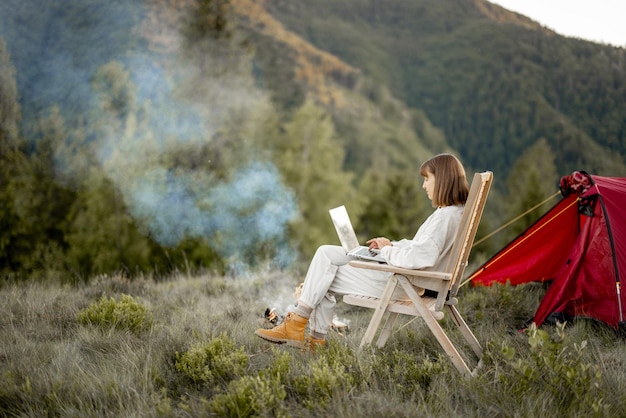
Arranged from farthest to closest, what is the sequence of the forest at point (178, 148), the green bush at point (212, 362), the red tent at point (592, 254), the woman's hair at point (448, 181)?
the forest at point (178, 148)
the red tent at point (592, 254)
the woman's hair at point (448, 181)
the green bush at point (212, 362)

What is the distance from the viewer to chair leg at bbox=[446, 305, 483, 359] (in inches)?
125

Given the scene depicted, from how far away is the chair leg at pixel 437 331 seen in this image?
2.85 meters

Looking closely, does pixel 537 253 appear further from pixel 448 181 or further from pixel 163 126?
pixel 163 126

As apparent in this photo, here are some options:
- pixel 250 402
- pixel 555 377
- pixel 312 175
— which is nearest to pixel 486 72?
pixel 312 175

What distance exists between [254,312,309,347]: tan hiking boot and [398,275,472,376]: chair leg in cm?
71

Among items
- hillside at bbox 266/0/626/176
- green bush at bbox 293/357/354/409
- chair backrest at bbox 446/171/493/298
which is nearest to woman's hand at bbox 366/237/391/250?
chair backrest at bbox 446/171/493/298

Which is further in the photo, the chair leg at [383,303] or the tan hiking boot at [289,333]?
the tan hiking boot at [289,333]

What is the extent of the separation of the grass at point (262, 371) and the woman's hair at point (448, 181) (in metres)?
0.88

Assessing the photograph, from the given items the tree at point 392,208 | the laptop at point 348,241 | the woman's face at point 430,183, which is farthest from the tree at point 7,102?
the tree at point 392,208

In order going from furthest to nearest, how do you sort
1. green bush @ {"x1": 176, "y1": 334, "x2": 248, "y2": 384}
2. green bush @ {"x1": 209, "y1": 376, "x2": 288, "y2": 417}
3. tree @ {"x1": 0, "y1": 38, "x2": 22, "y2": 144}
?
tree @ {"x1": 0, "y1": 38, "x2": 22, "y2": 144}
green bush @ {"x1": 176, "y1": 334, "x2": 248, "y2": 384}
green bush @ {"x1": 209, "y1": 376, "x2": 288, "y2": 417}

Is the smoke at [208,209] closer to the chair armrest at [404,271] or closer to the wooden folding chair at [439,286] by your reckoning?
the wooden folding chair at [439,286]

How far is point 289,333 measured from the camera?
3.21 m

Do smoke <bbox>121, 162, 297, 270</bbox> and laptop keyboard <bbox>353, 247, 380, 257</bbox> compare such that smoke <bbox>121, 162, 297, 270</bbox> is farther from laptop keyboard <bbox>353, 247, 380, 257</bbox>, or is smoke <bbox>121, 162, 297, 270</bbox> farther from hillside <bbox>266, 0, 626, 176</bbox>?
laptop keyboard <bbox>353, 247, 380, 257</bbox>

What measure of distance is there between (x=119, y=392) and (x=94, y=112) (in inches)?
752
